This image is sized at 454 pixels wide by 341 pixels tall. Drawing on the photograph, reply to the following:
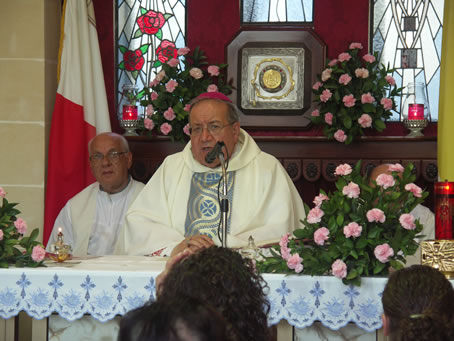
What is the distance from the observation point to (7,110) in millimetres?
6652

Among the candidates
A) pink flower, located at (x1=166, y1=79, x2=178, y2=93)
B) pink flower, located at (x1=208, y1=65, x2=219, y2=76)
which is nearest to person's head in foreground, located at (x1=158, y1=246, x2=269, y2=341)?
pink flower, located at (x1=166, y1=79, x2=178, y2=93)

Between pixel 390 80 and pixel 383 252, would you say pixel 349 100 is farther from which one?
pixel 383 252

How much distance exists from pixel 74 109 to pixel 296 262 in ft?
12.3

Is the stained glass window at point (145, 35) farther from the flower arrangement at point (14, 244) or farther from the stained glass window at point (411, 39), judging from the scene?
the flower arrangement at point (14, 244)

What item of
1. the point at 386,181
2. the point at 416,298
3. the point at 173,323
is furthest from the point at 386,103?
the point at 173,323

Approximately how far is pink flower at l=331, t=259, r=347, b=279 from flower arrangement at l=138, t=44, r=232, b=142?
3.50 meters

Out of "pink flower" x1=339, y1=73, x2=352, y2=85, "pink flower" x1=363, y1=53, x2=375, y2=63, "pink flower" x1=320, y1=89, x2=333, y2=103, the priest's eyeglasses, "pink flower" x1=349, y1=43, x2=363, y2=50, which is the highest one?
"pink flower" x1=349, y1=43, x2=363, y2=50

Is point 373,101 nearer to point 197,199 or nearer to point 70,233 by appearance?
point 197,199

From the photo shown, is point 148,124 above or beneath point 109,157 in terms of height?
above

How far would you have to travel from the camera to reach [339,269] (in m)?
3.46

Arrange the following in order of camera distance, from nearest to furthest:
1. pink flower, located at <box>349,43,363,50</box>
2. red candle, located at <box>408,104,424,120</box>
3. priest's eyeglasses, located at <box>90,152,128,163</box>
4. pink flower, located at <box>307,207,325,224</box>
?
pink flower, located at <box>307,207,325,224</box>, priest's eyeglasses, located at <box>90,152,128,163</box>, red candle, located at <box>408,104,424,120</box>, pink flower, located at <box>349,43,363,50</box>

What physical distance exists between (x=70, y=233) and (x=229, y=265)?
4.61 meters

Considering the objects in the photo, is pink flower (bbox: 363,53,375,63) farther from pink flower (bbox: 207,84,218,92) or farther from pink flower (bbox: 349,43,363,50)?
pink flower (bbox: 207,84,218,92)

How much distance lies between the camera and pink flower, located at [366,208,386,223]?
3.48m
